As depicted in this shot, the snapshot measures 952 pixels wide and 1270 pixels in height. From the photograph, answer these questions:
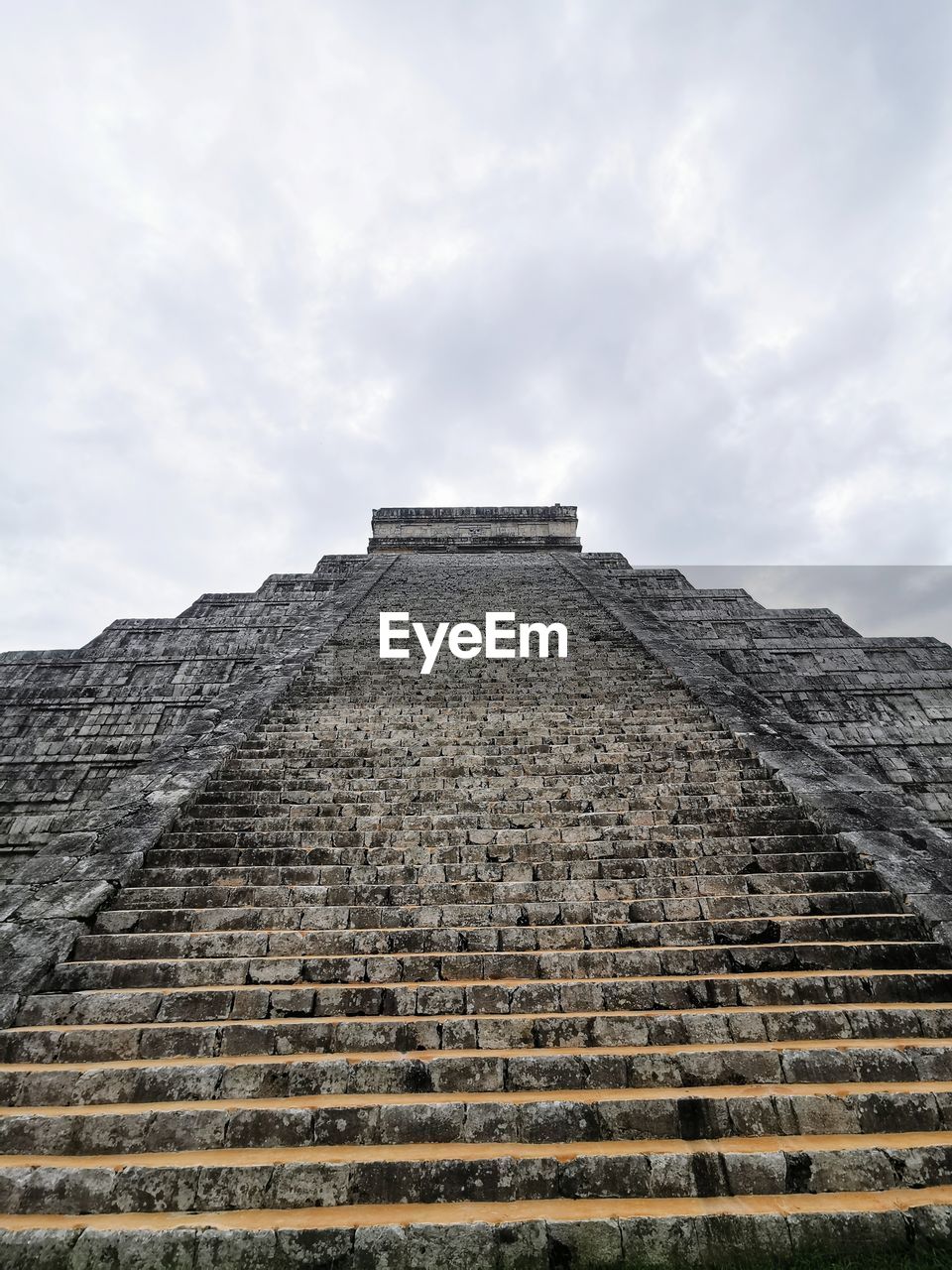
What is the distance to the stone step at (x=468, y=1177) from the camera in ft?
9.03

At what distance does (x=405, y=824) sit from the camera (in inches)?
220

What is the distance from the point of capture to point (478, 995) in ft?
12.2

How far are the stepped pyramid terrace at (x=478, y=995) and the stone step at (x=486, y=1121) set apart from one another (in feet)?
0.05

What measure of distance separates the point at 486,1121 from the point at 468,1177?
10.0 inches

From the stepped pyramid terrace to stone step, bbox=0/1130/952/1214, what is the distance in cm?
1

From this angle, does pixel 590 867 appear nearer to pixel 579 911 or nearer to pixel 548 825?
pixel 579 911

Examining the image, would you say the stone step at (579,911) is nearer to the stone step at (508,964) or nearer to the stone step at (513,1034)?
the stone step at (508,964)

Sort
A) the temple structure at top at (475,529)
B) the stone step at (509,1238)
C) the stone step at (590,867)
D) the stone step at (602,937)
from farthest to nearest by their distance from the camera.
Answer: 1. the temple structure at top at (475,529)
2. the stone step at (590,867)
3. the stone step at (602,937)
4. the stone step at (509,1238)

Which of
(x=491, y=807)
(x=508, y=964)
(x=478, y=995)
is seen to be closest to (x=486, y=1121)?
(x=478, y=995)

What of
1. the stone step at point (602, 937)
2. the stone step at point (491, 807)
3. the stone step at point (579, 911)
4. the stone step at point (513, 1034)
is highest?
the stone step at point (491, 807)

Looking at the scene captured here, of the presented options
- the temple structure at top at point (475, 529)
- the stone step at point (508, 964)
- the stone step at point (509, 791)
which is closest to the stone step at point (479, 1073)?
the stone step at point (508, 964)

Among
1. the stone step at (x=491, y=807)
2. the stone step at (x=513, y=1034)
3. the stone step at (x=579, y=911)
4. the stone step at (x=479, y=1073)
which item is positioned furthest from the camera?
the stone step at (x=491, y=807)

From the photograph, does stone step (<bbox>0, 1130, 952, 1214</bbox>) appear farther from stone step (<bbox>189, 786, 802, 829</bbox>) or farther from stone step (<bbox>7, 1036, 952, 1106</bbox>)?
stone step (<bbox>189, 786, 802, 829</bbox>)

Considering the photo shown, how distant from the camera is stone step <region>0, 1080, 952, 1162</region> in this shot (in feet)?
9.77
